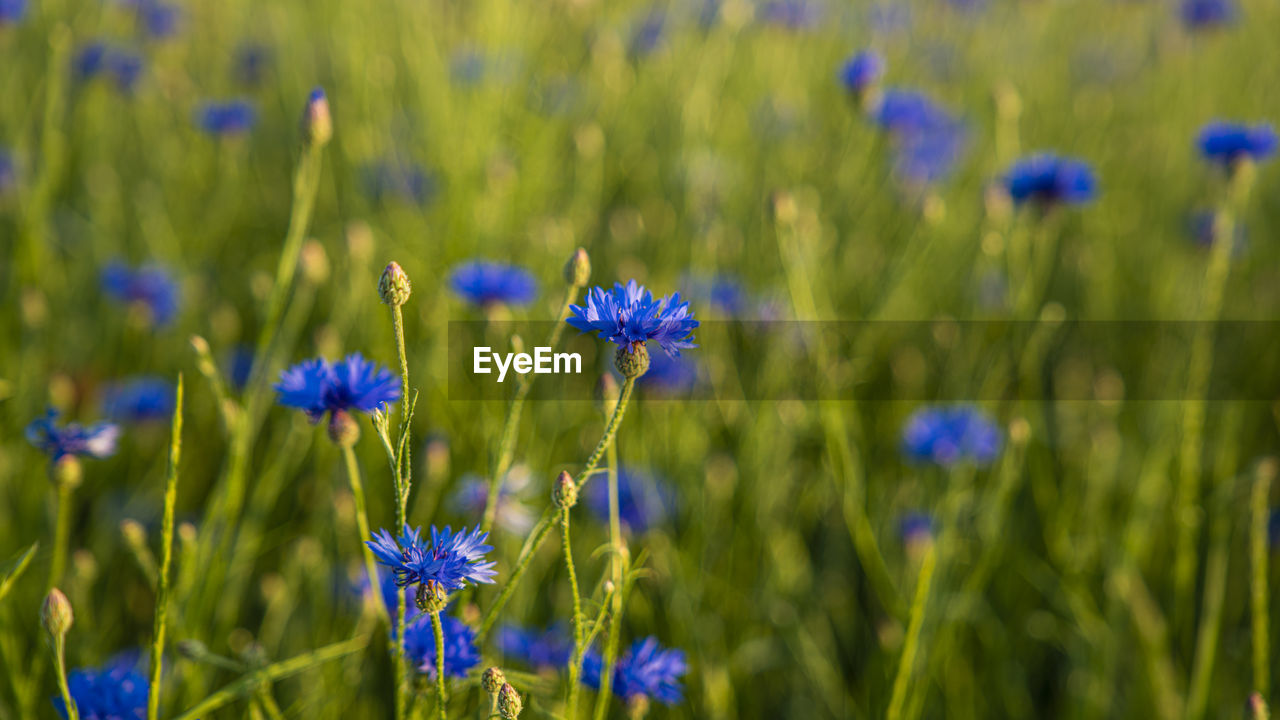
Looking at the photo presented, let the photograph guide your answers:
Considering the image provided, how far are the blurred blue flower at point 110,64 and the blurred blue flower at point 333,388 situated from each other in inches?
61.4

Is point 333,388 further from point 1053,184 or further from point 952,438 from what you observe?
point 1053,184

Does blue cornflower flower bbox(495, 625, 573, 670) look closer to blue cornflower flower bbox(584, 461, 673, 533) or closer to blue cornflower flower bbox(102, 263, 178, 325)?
blue cornflower flower bbox(584, 461, 673, 533)

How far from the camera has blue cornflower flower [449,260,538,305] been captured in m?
1.12

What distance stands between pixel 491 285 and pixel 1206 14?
2363mm

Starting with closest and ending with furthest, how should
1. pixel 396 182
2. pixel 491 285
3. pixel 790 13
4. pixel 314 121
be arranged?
pixel 314 121
pixel 491 285
pixel 396 182
pixel 790 13

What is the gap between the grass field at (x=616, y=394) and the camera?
944mm

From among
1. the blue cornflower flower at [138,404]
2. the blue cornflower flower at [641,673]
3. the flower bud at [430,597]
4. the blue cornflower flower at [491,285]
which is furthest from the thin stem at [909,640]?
the blue cornflower flower at [138,404]

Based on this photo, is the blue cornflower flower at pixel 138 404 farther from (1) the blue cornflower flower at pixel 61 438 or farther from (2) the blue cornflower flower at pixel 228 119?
(2) the blue cornflower flower at pixel 228 119

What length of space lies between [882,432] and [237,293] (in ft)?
4.16

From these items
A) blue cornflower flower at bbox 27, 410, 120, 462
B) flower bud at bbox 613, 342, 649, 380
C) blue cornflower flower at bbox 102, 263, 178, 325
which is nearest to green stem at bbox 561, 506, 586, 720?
flower bud at bbox 613, 342, 649, 380

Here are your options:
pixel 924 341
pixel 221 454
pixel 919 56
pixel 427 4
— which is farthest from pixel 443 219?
pixel 919 56

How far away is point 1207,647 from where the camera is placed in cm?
98

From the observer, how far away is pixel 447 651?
702mm
